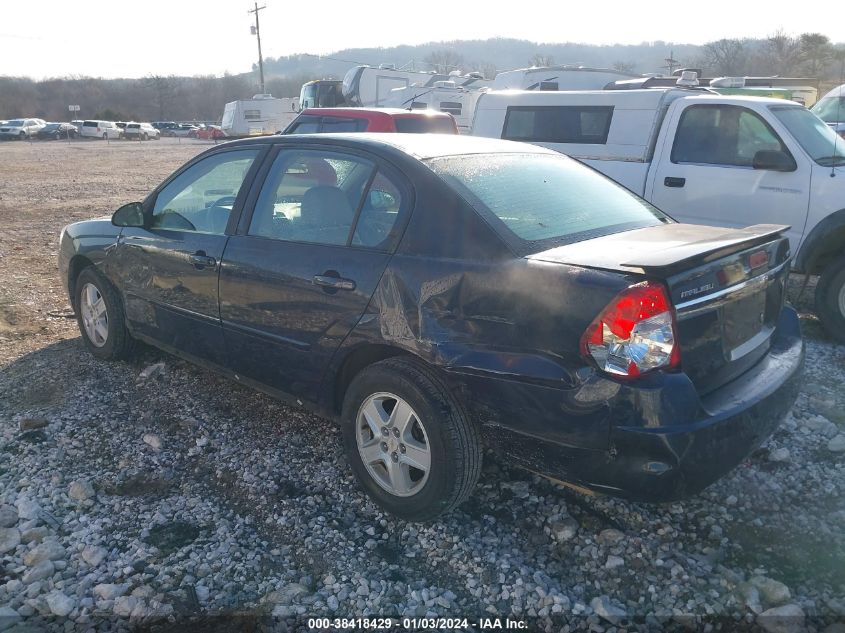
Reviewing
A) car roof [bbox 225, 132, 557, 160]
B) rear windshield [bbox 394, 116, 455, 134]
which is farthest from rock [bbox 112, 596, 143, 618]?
rear windshield [bbox 394, 116, 455, 134]

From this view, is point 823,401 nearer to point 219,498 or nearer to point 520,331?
point 520,331

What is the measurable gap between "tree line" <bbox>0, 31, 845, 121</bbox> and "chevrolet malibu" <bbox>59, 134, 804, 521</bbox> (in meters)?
8.35

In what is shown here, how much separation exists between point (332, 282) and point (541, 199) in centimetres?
109

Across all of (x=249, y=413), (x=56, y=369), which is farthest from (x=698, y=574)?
(x=56, y=369)

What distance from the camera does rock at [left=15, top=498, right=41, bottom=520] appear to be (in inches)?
128

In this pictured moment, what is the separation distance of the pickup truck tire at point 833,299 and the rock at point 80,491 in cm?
542

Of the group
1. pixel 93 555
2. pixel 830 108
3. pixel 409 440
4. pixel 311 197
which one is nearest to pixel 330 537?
pixel 409 440

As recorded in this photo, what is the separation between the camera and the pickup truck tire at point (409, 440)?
2.93 metres

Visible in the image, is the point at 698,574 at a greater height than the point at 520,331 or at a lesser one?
lesser

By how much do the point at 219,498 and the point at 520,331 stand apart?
69.5 inches

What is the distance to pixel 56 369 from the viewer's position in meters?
5.08

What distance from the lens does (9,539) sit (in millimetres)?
3080

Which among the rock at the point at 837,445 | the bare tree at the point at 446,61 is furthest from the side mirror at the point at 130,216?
the bare tree at the point at 446,61

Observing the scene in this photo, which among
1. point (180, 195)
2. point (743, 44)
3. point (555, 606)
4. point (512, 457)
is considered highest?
point (743, 44)
